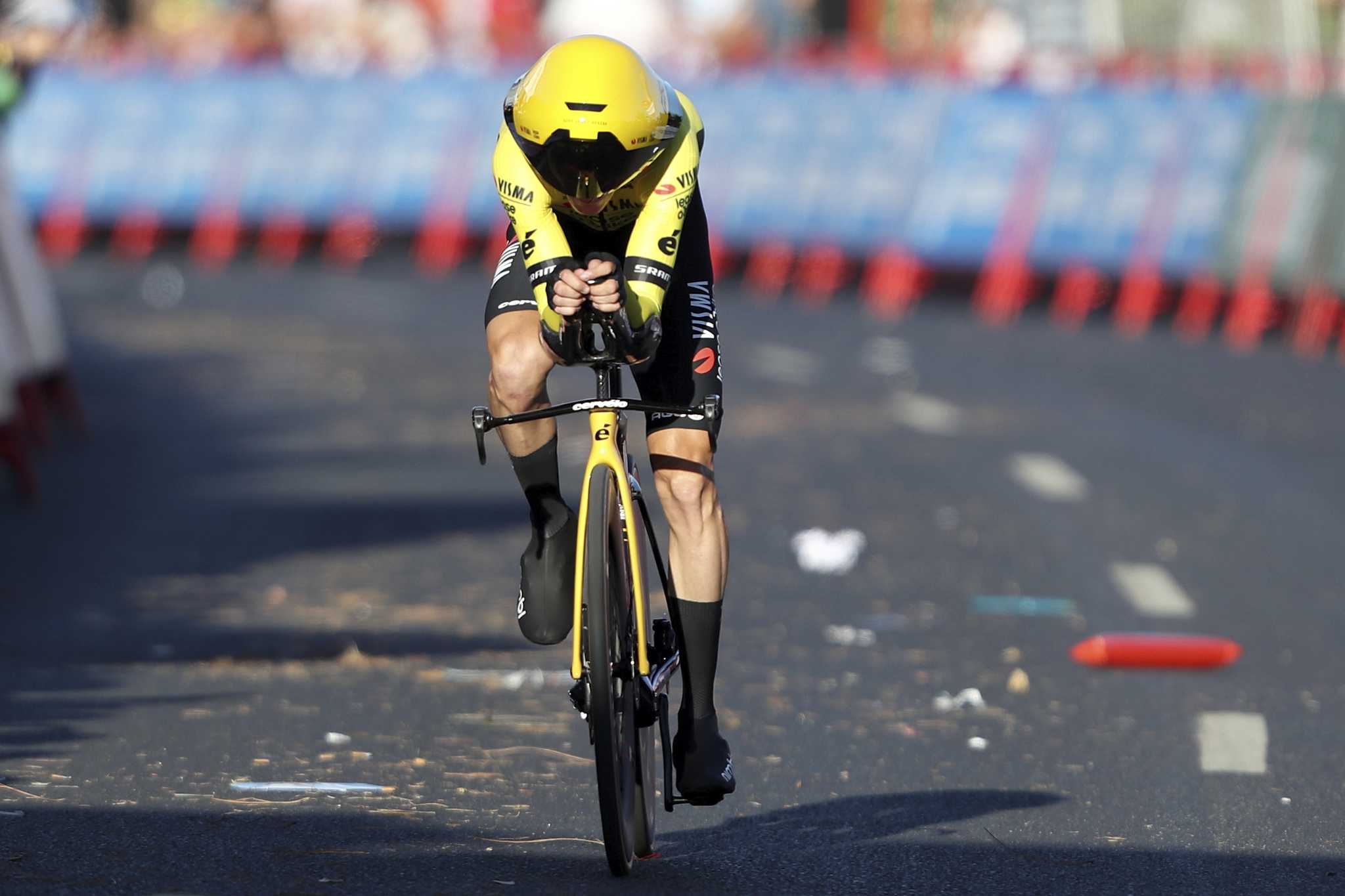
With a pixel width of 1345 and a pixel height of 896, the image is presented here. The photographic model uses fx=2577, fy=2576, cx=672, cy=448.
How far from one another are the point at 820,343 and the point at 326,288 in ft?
20.5

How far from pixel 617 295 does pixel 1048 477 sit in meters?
7.83

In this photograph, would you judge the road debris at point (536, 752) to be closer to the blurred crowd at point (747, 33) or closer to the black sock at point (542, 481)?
the black sock at point (542, 481)

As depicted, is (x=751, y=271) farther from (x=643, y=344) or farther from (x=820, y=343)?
(x=643, y=344)

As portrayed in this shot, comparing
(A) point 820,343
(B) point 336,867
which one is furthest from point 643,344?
Answer: (A) point 820,343

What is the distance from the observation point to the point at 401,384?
56.6ft

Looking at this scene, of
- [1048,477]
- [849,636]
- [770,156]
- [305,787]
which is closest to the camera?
[305,787]

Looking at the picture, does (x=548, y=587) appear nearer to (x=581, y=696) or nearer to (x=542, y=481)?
(x=542, y=481)

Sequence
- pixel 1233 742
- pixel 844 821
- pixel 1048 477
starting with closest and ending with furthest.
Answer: pixel 844 821 < pixel 1233 742 < pixel 1048 477

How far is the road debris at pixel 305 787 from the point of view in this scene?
6.71m

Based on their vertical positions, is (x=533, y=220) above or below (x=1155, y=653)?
above

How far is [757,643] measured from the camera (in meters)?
9.22

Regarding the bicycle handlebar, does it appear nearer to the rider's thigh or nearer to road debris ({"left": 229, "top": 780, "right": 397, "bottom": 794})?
the rider's thigh

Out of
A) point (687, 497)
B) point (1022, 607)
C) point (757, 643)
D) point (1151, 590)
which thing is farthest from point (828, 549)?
point (687, 497)

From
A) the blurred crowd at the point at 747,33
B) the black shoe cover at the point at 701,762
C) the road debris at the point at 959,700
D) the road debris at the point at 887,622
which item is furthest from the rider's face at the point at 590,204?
the blurred crowd at the point at 747,33
